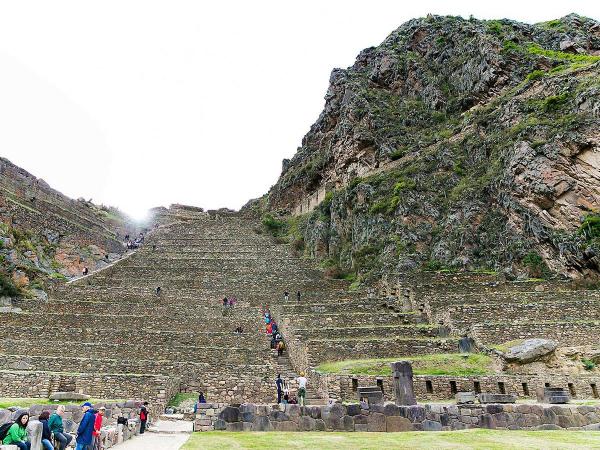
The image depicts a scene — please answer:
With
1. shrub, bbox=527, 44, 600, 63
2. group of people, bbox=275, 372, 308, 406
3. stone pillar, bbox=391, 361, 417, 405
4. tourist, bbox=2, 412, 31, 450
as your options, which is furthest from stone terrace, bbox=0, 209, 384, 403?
shrub, bbox=527, 44, 600, 63

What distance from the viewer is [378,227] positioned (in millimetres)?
34438

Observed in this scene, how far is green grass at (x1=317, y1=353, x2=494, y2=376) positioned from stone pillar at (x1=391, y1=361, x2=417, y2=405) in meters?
2.63

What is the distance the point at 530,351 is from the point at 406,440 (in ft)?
33.0

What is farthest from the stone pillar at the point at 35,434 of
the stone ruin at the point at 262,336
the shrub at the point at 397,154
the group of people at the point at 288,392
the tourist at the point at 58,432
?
the shrub at the point at 397,154

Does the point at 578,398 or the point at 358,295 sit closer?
the point at 578,398

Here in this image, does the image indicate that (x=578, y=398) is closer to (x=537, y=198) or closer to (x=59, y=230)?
(x=537, y=198)

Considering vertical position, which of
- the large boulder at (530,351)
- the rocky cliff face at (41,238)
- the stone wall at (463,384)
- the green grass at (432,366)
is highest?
the rocky cliff face at (41,238)

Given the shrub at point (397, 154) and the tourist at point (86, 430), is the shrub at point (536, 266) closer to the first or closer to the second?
the shrub at point (397, 154)

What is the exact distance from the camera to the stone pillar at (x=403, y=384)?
1462 cm

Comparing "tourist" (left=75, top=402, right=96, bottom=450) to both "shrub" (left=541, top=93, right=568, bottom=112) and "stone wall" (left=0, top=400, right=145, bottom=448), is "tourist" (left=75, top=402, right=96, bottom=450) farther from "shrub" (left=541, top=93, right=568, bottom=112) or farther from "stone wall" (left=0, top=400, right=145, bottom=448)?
"shrub" (left=541, top=93, right=568, bottom=112)

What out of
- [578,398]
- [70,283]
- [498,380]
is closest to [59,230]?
[70,283]

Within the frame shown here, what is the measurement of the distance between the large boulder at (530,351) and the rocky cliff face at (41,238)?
90.1 feet

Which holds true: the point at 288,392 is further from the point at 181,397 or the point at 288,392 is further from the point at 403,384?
the point at 403,384

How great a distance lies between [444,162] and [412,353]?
73.2 feet
